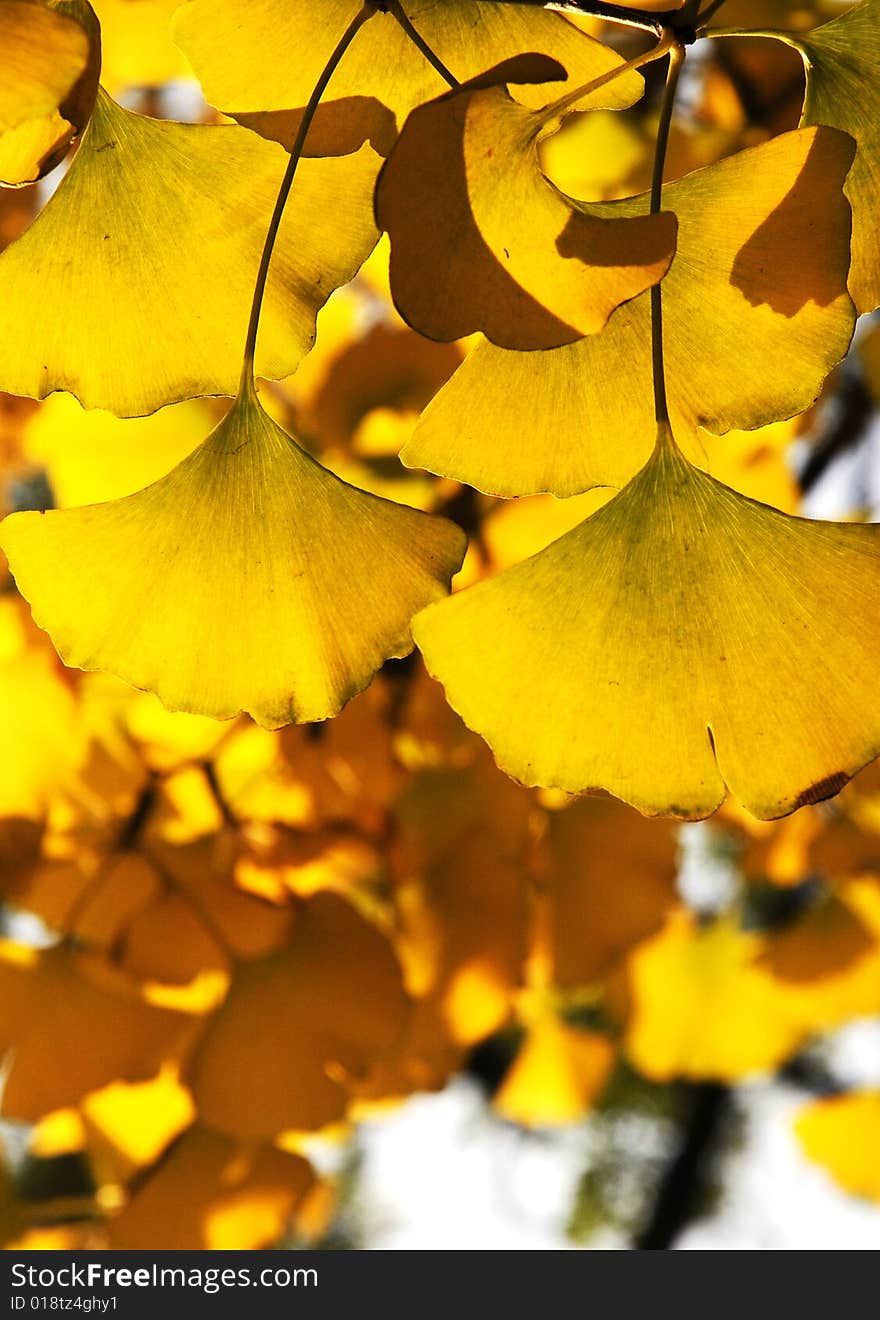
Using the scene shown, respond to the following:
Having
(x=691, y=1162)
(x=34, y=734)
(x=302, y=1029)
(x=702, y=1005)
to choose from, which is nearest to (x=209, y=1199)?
(x=302, y=1029)

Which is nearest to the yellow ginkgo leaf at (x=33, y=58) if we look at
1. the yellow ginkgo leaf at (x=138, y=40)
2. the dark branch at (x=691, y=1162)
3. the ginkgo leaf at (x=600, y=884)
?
the yellow ginkgo leaf at (x=138, y=40)

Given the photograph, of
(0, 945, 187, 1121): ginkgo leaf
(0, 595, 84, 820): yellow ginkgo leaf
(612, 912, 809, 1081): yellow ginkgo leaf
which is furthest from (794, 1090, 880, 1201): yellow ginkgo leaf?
(0, 595, 84, 820): yellow ginkgo leaf

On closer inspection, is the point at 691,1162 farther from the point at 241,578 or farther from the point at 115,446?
the point at 241,578

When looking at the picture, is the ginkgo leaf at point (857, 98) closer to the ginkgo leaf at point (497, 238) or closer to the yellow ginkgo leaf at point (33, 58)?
the ginkgo leaf at point (497, 238)

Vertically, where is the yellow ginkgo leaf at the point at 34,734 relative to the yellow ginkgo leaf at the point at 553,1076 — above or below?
above

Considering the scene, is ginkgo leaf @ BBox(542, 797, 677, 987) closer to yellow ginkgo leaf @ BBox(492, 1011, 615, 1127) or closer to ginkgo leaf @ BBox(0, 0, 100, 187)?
yellow ginkgo leaf @ BBox(492, 1011, 615, 1127)
